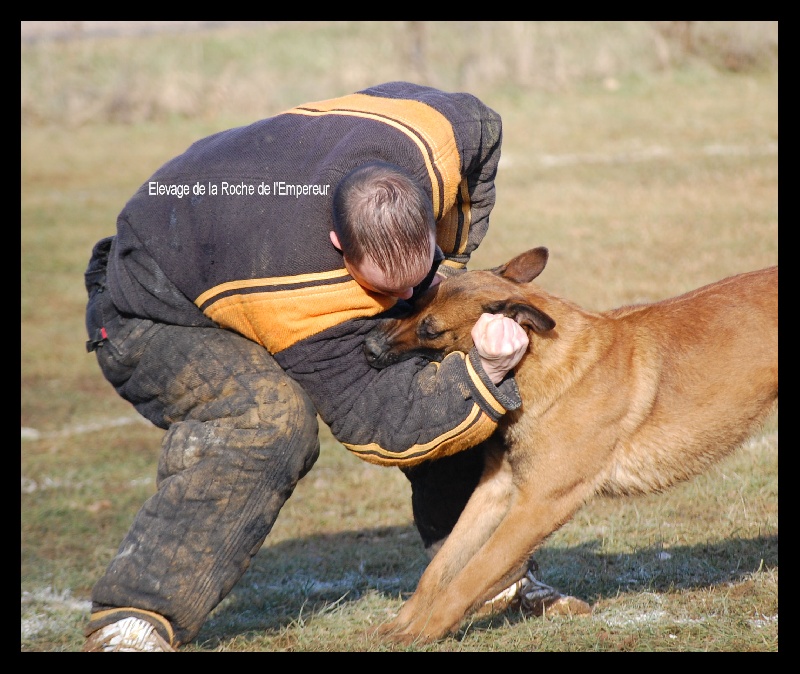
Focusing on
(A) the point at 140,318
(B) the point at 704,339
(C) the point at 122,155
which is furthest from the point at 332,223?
(C) the point at 122,155

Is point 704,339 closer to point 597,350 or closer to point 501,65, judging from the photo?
point 597,350

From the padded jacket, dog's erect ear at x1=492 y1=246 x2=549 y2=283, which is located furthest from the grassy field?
dog's erect ear at x1=492 y1=246 x2=549 y2=283

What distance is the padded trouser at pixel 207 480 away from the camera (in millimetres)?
3676

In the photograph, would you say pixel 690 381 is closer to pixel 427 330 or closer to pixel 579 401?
pixel 579 401

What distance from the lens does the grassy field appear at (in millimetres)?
4480

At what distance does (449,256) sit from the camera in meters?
4.26

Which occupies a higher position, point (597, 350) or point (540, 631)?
point (597, 350)

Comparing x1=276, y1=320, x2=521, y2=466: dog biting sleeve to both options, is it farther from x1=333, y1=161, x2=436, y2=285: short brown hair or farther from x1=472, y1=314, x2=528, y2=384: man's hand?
A: x1=333, y1=161, x2=436, y2=285: short brown hair

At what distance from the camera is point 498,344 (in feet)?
12.0

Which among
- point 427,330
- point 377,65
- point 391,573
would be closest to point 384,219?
point 427,330

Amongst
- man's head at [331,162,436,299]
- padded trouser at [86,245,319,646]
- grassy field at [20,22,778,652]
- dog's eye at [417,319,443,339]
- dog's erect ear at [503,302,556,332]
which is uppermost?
man's head at [331,162,436,299]

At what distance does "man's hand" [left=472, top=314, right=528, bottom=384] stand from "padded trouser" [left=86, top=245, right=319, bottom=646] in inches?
27.8

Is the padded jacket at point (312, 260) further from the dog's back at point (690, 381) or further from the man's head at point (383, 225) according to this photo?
the dog's back at point (690, 381)

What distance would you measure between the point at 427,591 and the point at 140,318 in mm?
1635
